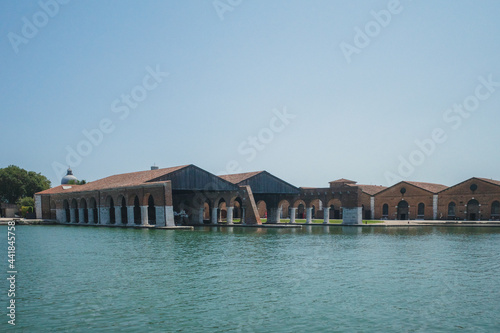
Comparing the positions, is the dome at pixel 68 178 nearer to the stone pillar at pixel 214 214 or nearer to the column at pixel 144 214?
the stone pillar at pixel 214 214

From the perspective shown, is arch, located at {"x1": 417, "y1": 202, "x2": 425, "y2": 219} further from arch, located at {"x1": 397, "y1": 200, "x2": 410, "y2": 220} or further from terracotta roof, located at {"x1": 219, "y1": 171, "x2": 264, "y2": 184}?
terracotta roof, located at {"x1": 219, "y1": 171, "x2": 264, "y2": 184}

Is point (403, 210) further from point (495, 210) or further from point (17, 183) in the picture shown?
point (17, 183)

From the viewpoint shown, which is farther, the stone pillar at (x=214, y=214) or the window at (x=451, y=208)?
the window at (x=451, y=208)

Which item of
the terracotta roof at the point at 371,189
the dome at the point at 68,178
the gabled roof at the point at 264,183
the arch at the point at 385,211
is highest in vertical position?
the dome at the point at 68,178

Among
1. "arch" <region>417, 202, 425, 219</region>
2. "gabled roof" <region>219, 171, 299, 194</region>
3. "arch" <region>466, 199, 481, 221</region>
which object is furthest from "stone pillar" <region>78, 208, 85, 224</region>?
"arch" <region>466, 199, 481, 221</region>

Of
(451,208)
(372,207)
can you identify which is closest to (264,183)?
(372,207)

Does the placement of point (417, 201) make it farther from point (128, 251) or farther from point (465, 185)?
point (128, 251)

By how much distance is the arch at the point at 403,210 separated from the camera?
67625mm

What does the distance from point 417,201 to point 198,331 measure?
60.4 meters

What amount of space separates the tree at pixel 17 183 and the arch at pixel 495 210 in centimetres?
7523

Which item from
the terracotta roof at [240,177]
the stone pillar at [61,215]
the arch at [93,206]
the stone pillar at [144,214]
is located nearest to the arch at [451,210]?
the terracotta roof at [240,177]

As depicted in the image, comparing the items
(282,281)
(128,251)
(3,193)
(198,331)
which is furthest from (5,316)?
(3,193)

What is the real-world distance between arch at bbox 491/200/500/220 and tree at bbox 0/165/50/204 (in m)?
75.2

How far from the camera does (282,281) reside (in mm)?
17422
